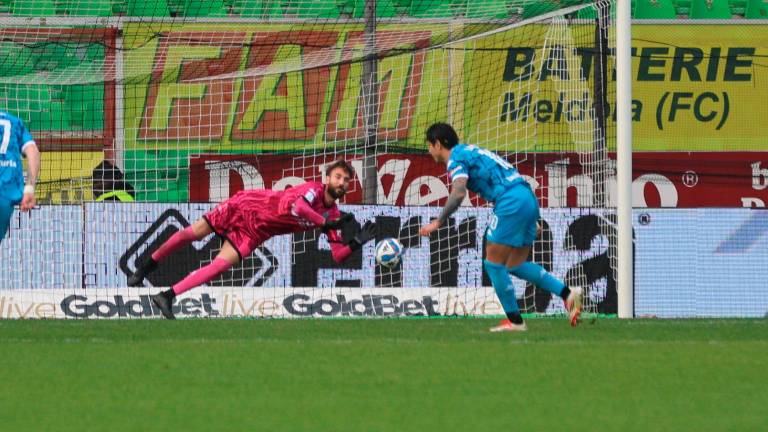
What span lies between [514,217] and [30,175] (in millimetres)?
3771

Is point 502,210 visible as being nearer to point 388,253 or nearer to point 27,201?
point 388,253

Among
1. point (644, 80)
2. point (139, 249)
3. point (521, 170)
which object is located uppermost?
point (644, 80)

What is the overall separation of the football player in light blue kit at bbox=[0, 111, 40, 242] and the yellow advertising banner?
21.4 ft

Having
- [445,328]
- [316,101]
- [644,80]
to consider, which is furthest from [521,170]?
[445,328]

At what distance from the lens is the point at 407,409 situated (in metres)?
6.69

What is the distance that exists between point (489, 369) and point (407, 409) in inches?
67.0

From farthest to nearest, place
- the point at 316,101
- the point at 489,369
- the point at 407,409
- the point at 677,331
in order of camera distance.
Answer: the point at 316,101
the point at 677,331
the point at 489,369
the point at 407,409

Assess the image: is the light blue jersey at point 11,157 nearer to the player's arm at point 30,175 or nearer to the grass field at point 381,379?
the player's arm at point 30,175

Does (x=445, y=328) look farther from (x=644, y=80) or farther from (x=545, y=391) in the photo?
(x=644, y=80)

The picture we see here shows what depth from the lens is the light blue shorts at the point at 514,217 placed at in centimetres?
1170

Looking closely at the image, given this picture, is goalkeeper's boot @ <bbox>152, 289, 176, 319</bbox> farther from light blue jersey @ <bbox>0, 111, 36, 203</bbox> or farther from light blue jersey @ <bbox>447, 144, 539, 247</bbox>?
light blue jersey @ <bbox>447, 144, 539, 247</bbox>

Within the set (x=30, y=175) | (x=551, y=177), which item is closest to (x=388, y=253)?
(x=30, y=175)

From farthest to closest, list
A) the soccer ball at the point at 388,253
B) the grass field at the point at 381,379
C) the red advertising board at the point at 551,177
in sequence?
the red advertising board at the point at 551,177 → the soccer ball at the point at 388,253 → the grass field at the point at 381,379

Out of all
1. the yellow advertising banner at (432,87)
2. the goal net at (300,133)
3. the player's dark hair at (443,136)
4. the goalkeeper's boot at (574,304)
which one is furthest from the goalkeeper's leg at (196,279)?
the yellow advertising banner at (432,87)
